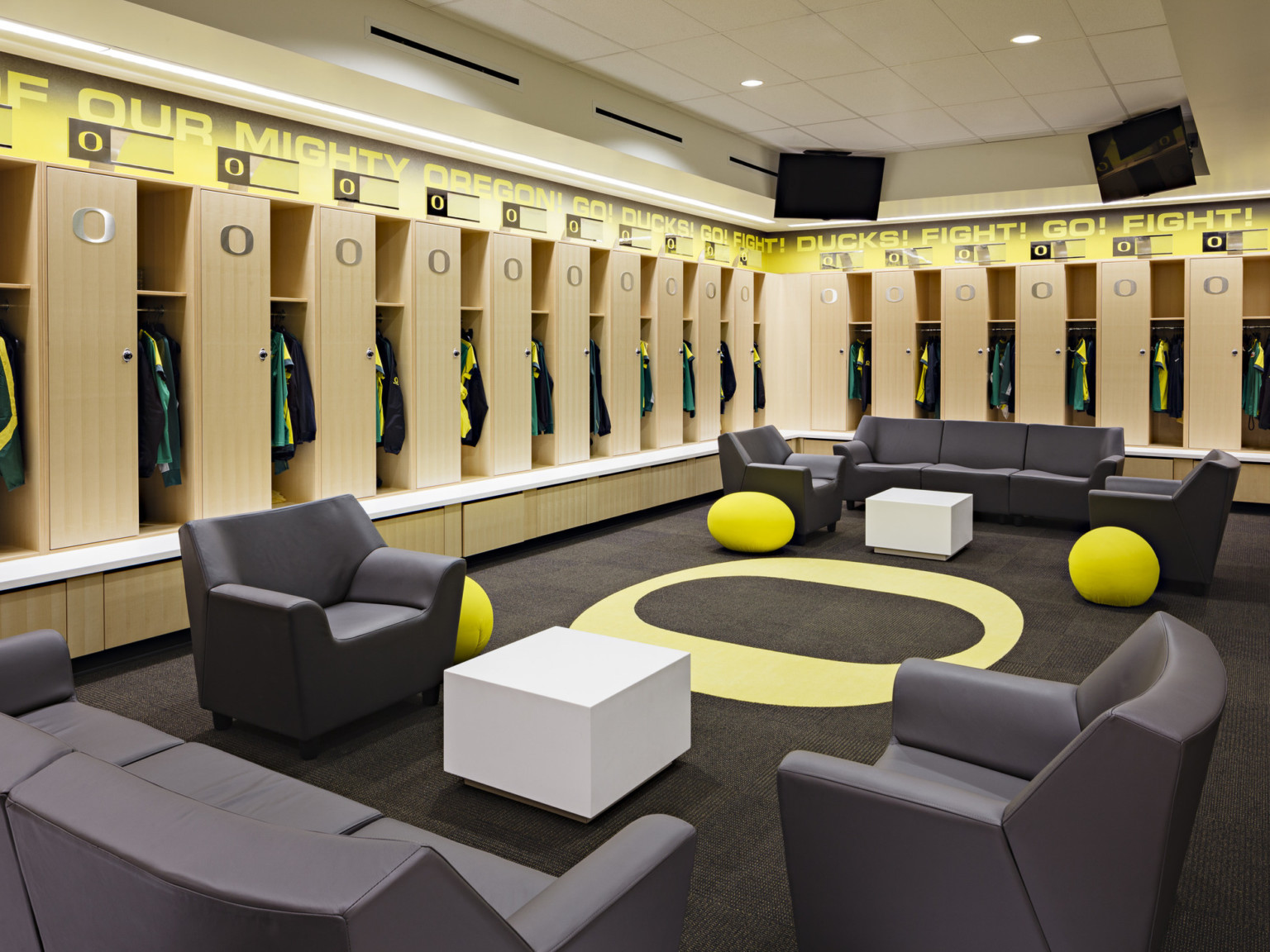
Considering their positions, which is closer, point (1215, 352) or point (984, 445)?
point (984, 445)

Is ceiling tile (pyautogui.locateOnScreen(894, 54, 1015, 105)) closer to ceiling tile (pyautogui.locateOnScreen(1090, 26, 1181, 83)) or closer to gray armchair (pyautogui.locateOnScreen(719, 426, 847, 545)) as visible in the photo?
ceiling tile (pyautogui.locateOnScreen(1090, 26, 1181, 83))

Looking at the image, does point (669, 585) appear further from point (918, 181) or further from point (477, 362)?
point (918, 181)

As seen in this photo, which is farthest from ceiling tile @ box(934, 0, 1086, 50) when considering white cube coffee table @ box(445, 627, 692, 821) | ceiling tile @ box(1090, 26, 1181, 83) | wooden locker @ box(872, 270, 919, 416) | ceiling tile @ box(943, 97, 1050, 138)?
white cube coffee table @ box(445, 627, 692, 821)

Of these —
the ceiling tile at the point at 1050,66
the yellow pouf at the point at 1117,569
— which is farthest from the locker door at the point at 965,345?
the yellow pouf at the point at 1117,569

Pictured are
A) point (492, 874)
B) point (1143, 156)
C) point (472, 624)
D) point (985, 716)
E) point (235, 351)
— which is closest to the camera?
point (492, 874)

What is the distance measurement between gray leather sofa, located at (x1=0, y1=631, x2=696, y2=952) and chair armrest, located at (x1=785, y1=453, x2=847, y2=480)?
599 cm

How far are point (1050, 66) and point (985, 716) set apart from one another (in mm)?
6006

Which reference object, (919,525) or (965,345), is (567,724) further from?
(965,345)

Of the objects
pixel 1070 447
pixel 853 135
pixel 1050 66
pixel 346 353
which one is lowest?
pixel 1070 447

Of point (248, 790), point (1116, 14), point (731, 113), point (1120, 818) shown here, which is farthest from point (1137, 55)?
point (248, 790)

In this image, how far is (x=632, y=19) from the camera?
19.4ft

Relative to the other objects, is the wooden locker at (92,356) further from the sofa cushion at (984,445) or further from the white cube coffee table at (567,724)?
the sofa cushion at (984,445)

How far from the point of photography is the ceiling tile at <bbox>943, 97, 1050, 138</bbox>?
311 inches

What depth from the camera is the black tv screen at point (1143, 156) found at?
25.7ft
